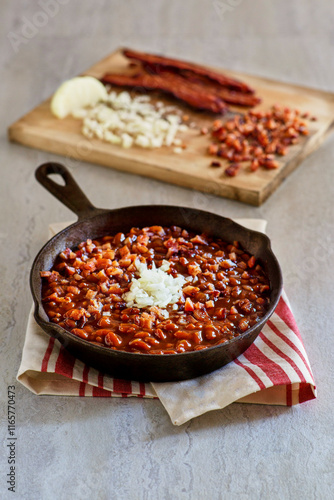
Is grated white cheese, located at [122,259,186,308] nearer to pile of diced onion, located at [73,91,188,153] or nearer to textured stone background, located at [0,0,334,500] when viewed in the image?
textured stone background, located at [0,0,334,500]

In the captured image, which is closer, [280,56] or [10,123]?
[10,123]

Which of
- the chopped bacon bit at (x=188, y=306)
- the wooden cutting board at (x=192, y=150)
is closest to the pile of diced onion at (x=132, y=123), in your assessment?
the wooden cutting board at (x=192, y=150)

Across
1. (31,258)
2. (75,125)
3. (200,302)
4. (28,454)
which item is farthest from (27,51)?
(28,454)

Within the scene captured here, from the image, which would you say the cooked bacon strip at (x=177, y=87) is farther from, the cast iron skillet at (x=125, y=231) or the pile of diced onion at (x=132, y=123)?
the cast iron skillet at (x=125, y=231)

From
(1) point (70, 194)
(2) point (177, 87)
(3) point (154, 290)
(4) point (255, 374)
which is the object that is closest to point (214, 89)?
(2) point (177, 87)

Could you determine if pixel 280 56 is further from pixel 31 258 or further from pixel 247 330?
pixel 247 330
